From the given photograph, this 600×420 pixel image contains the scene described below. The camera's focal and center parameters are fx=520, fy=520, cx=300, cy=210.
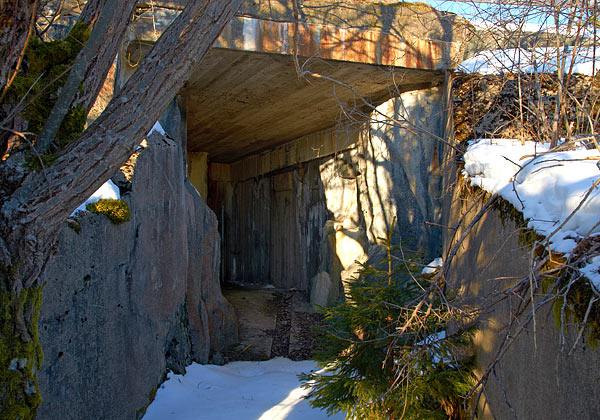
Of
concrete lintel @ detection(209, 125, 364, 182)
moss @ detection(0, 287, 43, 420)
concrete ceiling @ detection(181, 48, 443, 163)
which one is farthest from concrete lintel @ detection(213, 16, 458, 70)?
moss @ detection(0, 287, 43, 420)

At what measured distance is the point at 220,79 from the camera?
7273 millimetres

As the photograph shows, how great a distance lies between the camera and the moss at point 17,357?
218 cm

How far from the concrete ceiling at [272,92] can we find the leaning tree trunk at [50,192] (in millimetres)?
2751

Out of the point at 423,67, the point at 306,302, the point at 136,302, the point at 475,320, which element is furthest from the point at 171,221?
the point at 306,302

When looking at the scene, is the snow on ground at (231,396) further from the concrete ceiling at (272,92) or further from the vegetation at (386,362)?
the concrete ceiling at (272,92)

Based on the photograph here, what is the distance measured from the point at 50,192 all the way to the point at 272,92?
231 inches

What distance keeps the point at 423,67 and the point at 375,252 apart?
2.84m

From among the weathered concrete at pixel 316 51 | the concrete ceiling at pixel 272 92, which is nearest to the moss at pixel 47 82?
the concrete ceiling at pixel 272 92

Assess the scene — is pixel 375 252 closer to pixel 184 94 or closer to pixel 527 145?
pixel 184 94

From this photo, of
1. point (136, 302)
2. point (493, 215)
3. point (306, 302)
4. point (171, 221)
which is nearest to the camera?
point (493, 215)

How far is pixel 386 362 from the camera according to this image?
12.3ft

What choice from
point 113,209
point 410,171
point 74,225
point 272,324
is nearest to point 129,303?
point 113,209

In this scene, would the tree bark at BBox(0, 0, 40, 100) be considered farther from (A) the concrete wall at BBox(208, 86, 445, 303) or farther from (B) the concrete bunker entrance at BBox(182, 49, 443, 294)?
(B) the concrete bunker entrance at BBox(182, 49, 443, 294)

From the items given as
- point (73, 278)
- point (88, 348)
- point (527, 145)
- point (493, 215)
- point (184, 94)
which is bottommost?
point (88, 348)
